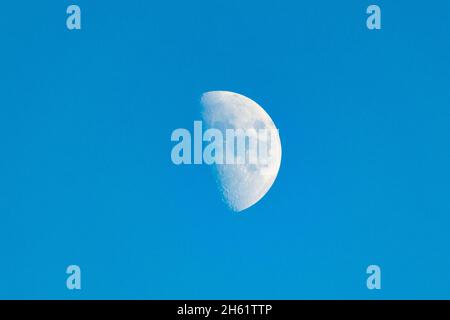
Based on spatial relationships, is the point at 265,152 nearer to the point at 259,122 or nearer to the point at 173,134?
the point at 259,122

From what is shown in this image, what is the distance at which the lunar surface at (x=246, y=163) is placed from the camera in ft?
17.3

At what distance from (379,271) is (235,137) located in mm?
1189

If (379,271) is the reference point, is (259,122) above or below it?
above

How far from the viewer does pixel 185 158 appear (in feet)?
17.2

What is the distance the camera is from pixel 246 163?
5.33 m

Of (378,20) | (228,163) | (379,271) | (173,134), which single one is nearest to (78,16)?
(173,134)

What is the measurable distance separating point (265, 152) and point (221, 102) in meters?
0.41

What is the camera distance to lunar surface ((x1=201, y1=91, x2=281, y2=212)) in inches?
208
